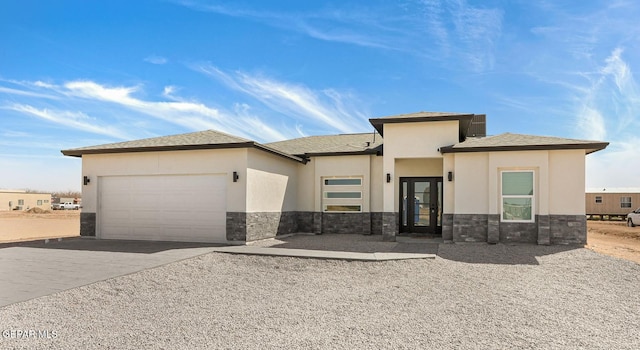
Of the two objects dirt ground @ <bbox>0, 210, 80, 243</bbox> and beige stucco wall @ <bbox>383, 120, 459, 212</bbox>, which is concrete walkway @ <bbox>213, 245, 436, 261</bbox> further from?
dirt ground @ <bbox>0, 210, 80, 243</bbox>

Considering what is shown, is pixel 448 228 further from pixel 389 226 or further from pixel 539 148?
pixel 539 148

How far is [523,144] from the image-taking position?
440 inches

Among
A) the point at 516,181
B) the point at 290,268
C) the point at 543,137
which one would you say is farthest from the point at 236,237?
the point at 543,137

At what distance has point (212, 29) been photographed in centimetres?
1183

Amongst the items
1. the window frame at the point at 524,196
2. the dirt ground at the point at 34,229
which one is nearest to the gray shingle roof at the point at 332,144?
the window frame at the point at 524,196

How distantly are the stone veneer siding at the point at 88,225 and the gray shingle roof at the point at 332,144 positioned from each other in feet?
24.9

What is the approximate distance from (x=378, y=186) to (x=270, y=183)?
452cm

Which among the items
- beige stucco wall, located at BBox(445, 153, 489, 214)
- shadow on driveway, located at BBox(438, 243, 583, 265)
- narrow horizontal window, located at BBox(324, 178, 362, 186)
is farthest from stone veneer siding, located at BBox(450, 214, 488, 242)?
narrow horizontal window, located at BBox(324, 178, 362, 186)

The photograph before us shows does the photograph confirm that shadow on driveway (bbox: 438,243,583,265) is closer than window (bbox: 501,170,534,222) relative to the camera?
Yes

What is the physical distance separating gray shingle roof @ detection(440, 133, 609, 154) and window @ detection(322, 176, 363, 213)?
4.25 metres

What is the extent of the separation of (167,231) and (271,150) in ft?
14.6

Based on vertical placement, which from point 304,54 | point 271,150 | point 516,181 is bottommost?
point 516,181

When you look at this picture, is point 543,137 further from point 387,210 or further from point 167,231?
point 167,231

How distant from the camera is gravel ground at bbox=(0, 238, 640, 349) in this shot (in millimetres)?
4262
